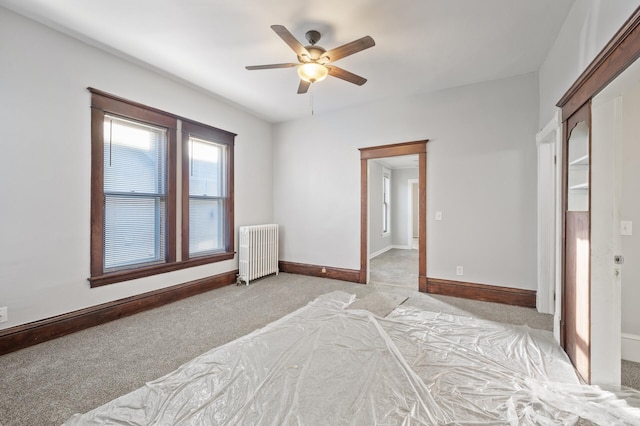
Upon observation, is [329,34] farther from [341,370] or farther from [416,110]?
[341,370]

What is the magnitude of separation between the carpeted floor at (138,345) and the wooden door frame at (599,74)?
1.99 metres

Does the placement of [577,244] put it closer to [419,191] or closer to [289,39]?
[419,191]

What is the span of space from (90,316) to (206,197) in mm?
2024

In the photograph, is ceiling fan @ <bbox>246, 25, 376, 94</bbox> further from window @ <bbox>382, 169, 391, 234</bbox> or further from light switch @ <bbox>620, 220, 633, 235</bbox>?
window @ <bbox>382, 169, 391, 234</bbox>

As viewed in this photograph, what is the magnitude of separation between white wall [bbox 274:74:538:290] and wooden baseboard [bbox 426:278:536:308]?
8 centimetres

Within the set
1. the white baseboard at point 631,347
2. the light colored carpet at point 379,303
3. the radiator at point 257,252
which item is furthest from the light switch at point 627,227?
the radiator at point 257,252

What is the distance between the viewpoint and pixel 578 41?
212 cm

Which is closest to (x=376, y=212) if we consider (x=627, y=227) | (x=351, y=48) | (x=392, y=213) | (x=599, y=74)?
(x=392, y=213)

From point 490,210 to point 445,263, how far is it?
95 cm

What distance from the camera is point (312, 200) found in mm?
5078

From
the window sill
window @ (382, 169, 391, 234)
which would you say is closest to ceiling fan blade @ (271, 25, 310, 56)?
the window sill

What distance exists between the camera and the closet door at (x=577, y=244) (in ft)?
6.28

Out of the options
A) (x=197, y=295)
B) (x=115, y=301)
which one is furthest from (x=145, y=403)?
(x=197, y=295)

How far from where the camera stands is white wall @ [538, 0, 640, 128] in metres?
1.62
